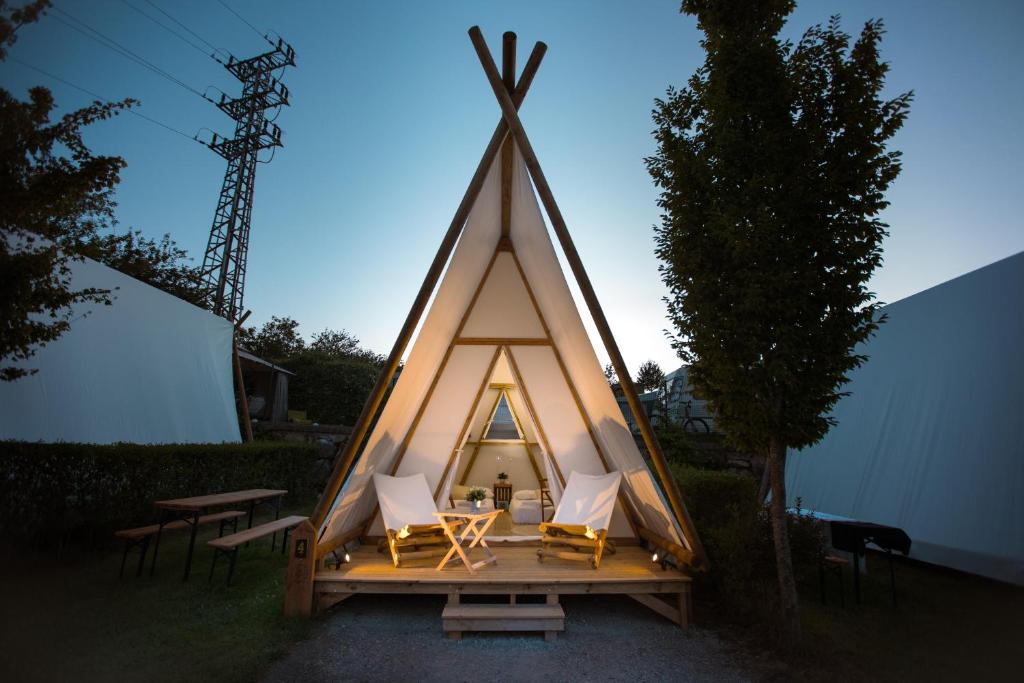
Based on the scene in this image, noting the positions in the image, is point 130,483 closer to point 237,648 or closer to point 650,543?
point 237,648

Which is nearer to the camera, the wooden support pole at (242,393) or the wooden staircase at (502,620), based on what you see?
the wooden staircase at (502,620)

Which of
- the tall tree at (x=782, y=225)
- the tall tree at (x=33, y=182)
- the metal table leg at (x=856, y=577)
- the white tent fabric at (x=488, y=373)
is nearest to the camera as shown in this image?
the tall tree at (x=782, y=225)

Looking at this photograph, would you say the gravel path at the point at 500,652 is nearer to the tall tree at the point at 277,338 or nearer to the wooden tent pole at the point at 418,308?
the wooden tent pole at the point at 418,308

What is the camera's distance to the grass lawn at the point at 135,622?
2.86m

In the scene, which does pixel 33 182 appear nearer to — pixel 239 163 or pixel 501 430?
pixel 501 430

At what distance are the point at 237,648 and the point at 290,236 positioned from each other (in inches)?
390

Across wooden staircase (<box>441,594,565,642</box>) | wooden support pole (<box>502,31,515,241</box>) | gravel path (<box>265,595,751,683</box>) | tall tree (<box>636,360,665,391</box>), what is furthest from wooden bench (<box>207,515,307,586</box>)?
tall tree (<box>636,360,665,391</box>)

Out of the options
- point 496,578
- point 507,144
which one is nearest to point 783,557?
point 496,578

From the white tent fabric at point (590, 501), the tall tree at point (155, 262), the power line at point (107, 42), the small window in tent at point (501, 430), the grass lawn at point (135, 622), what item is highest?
the tall tree at point (155, 262)

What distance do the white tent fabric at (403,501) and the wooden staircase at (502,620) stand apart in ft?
4.48

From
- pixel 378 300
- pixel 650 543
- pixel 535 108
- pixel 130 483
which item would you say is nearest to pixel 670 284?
pixel 535 108

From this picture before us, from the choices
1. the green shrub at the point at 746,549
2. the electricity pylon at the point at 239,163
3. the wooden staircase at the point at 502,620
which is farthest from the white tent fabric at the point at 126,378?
the green shrub at the point at 746,549

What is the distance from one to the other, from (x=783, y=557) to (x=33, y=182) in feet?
23.4

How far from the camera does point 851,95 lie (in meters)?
3.50
